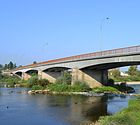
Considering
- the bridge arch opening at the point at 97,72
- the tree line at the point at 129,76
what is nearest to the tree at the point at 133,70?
the tree line at the point at 129,76

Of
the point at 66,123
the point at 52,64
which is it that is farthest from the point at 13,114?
the point at 52,64

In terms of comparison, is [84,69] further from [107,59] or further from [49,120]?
[49,120]

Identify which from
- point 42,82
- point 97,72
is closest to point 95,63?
point 97,72

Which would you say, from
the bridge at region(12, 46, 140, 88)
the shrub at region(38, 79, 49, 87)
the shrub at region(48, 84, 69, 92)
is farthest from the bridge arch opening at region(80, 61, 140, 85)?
the shrub at region(38, 79, 49, 87)

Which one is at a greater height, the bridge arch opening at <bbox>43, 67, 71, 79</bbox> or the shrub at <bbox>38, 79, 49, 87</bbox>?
the bridge arch opening at <bbox>43, 67, 71, 79</bbox>

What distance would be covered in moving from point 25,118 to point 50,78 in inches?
2546

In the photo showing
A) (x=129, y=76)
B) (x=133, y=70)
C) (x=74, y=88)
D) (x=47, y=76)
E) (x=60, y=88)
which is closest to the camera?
(x=74, y=88)

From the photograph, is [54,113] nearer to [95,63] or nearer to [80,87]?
[95,63]

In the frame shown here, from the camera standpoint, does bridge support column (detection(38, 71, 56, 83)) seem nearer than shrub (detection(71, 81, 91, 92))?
No

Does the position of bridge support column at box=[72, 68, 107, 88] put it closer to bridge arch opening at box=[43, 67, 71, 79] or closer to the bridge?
the bridge

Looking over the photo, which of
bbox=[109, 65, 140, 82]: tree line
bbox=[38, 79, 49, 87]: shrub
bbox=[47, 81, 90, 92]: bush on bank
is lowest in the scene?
bbox=[47, 81, 90, 92]: bush on bank

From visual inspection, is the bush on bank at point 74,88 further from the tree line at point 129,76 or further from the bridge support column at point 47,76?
the tree line at point 129,76

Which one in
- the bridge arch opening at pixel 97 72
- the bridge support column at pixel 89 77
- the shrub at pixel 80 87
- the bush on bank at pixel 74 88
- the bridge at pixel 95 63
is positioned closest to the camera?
the bridge at pixel 95 63

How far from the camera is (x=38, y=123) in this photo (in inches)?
1382
